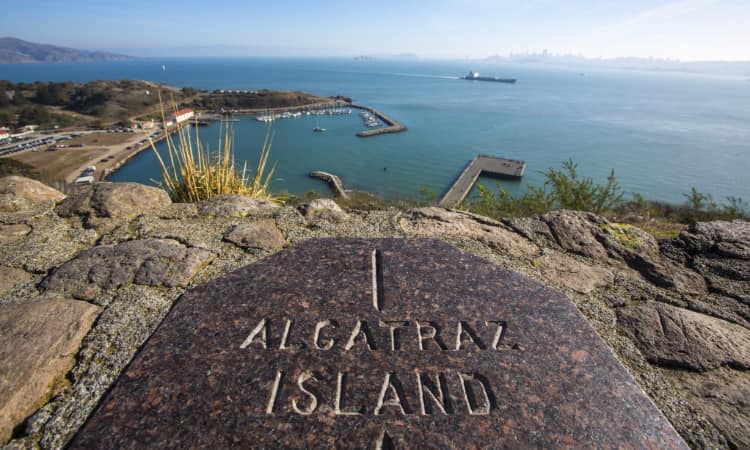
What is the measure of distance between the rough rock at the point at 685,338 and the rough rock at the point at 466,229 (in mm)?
666

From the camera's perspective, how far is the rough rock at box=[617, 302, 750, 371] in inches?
54.0

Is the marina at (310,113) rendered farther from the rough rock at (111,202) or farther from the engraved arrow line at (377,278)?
the engraved arrow line at (377,278)

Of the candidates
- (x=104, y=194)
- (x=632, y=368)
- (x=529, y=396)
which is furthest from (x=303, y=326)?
(x=104, y=194)

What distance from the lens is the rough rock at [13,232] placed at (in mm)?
2029

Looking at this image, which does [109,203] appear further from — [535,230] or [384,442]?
[535,230]

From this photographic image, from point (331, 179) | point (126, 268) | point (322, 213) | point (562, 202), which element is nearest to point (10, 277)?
point (126, 268)

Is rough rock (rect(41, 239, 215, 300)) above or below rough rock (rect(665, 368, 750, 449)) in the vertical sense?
above

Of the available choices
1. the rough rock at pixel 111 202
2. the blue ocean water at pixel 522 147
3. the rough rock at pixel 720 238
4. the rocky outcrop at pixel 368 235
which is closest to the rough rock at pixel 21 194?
the rocky outcrop at pixel 368 235

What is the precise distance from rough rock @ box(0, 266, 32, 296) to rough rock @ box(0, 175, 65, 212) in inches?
38.7

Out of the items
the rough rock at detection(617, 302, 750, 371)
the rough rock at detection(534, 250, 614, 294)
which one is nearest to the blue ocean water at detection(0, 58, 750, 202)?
the rough rock at detection(534, 250, 614, 294)

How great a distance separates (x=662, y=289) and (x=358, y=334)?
165 centimetres

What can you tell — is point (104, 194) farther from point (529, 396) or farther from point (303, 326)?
point (529, 396)

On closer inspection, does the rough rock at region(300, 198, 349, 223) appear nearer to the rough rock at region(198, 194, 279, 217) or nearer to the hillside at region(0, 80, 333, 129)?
the rough rock at region(198, 194, 279, 217)

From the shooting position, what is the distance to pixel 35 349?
128 centimetres
